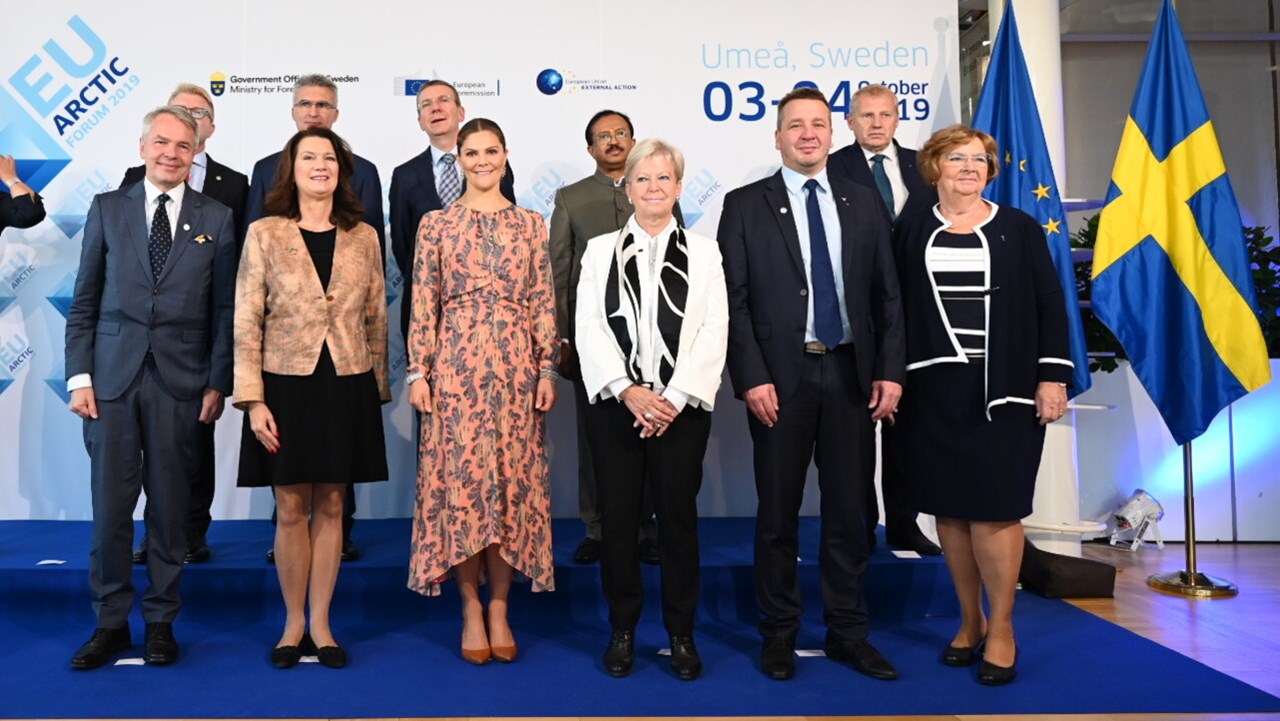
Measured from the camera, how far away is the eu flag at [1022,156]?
14.0 feet

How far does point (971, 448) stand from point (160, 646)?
2.51m

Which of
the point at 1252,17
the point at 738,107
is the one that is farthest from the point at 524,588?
the point at 1252,17

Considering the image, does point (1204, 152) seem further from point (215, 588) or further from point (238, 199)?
point (215, 588)

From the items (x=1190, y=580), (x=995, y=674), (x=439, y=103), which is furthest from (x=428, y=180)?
(x=1190, y=580)

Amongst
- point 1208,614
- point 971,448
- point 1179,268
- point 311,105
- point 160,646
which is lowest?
point 1208,614

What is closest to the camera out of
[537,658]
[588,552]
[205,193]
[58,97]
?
[537,658]

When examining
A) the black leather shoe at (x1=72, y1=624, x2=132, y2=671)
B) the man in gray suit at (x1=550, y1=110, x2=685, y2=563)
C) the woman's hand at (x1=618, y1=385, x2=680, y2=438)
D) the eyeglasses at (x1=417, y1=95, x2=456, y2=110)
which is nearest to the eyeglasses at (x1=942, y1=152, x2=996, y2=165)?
the man in gray suit at (x1=550, y1=110, x2=685, y2=563)

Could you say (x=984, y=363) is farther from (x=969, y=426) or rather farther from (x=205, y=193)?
(x=205, y=193)

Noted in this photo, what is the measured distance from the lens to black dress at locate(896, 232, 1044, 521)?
2900 millimetres

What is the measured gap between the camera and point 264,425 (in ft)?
9.61

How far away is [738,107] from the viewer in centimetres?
482

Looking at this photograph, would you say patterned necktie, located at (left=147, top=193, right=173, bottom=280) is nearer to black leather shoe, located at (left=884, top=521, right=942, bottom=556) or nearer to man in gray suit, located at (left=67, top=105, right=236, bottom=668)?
man in gray suit, located at (left=67, top=105, right=236, bottom=668)

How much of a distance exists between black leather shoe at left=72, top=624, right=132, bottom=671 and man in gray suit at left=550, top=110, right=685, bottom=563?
4.91 feet

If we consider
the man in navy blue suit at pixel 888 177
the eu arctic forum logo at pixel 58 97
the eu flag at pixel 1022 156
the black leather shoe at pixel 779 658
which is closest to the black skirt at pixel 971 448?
the black leather shoe at pixel 779 658
